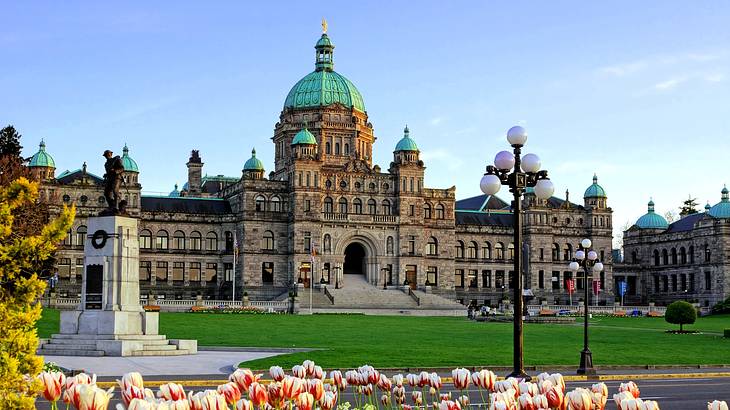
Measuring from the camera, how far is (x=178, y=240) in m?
103

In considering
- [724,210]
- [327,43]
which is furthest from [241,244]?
[724,210]

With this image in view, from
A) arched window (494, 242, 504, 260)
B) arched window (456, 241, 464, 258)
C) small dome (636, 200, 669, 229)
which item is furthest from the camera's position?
small dome (636, 200, 669, 229)

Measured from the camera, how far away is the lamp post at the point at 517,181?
70.8 feet

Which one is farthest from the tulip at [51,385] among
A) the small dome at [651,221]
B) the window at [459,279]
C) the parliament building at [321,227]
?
the small dome at [651,221]

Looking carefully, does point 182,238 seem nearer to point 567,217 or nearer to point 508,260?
point 508,260

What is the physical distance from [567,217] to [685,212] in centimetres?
4229

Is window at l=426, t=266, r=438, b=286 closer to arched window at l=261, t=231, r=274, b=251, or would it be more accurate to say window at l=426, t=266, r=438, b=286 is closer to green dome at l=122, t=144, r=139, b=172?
arched window at l=261, t=231, r=274, b=251

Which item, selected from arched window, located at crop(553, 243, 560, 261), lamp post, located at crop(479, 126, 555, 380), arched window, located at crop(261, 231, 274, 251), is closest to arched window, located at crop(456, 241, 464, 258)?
arched window, located at crop(553, 243, 560, 261)

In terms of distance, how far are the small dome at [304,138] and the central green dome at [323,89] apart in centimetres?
881

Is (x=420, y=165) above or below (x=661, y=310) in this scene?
above

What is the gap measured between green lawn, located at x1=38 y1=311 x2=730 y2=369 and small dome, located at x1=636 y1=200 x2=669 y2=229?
57086mm

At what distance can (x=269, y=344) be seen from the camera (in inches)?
1750

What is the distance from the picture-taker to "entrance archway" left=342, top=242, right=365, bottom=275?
10744 centimetres

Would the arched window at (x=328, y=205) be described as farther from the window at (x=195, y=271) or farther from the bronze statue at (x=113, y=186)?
the bronze statue at (x=113, y=186)
